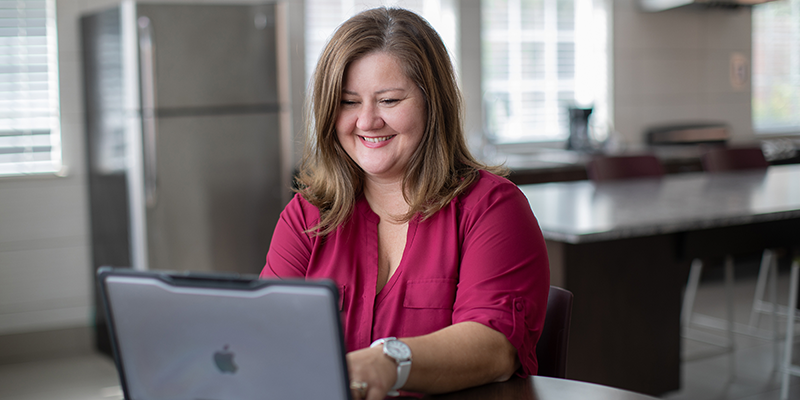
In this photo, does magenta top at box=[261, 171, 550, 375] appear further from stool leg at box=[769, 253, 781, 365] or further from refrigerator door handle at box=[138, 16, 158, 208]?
stool leg at box=[769, 253, 781, 365]

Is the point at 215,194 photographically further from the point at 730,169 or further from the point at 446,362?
the point at 730,169

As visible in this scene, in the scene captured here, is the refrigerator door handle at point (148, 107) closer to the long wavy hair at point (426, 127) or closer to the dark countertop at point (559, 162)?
the dark countertop at point (559, 162)

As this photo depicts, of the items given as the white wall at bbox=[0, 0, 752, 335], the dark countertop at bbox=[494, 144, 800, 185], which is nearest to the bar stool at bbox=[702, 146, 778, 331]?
the dark countertop at bbox=[494, 144, 800, 185]

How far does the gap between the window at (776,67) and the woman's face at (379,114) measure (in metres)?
5.79

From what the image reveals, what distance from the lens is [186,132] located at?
10.8 ft

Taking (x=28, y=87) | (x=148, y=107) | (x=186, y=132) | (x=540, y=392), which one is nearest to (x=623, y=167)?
(x=186, y=132)

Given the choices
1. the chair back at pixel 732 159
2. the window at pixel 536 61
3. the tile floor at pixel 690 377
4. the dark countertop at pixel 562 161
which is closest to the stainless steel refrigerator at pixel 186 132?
the tile floor at pixel 690 377

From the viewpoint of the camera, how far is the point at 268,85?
344 cm

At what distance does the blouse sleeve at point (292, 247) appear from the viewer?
1.30 meters

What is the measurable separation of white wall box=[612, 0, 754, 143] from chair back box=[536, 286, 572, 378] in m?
4.48

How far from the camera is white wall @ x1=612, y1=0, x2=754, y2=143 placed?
5.50 metres

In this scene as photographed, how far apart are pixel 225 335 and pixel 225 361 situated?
0.04 metres

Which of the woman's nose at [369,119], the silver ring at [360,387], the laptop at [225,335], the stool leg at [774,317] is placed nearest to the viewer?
the laptop at [225,335]

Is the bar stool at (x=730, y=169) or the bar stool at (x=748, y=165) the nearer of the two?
the bar stool at (x=730, y=169)
